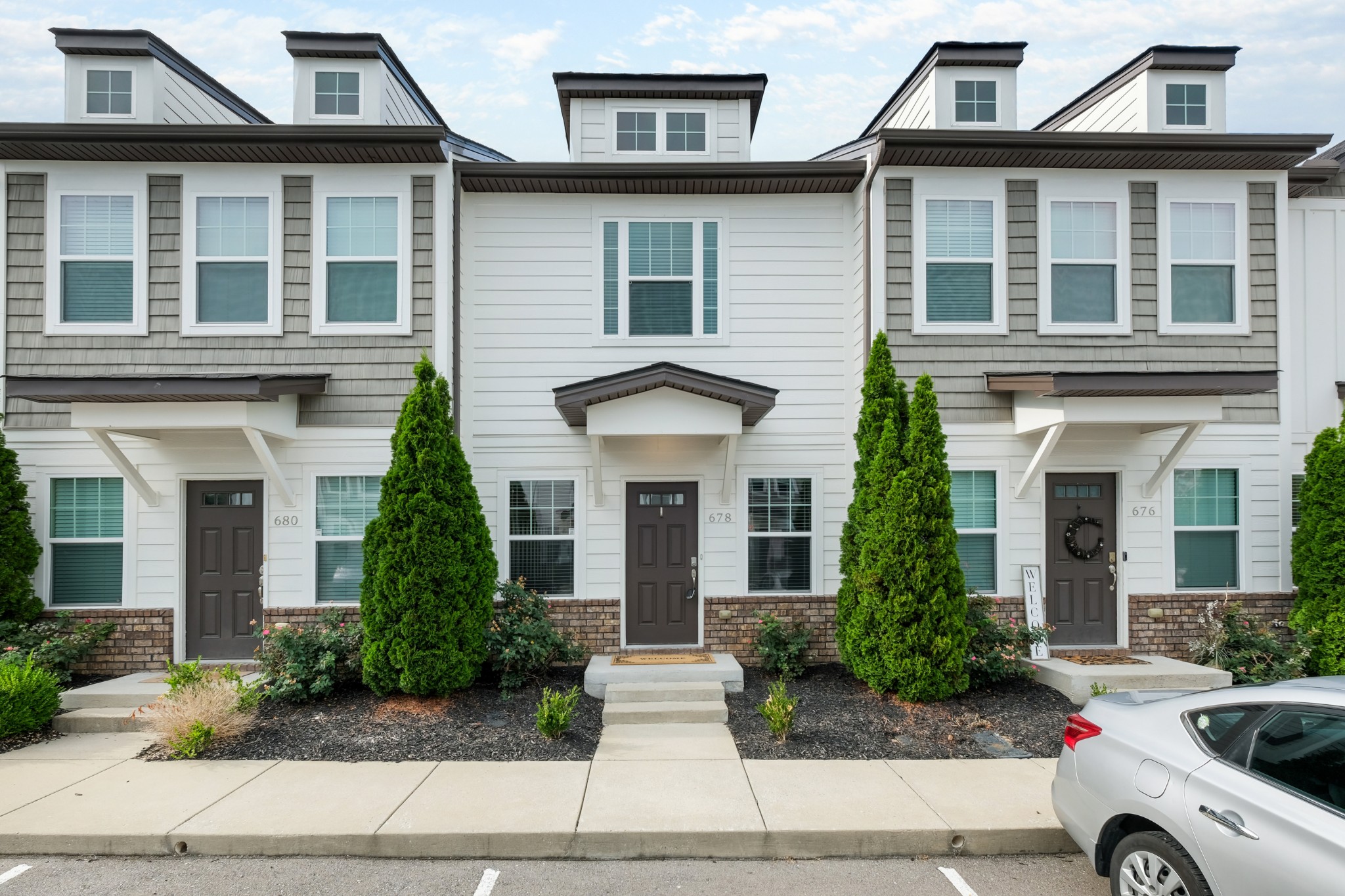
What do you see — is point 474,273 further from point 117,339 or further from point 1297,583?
point 1297,583

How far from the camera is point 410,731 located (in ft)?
20.9

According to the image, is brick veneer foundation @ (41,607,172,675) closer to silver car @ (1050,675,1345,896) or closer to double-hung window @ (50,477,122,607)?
double-hung window @ (50,477,122,607)

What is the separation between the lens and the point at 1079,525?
8422mm

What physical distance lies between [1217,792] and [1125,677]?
4653mm

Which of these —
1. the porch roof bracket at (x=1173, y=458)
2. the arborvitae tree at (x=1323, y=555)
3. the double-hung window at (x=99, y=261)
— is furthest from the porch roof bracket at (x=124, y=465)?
the arborvitae tree at (x=1323, y=555)

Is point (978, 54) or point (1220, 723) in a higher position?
point (978, 54)

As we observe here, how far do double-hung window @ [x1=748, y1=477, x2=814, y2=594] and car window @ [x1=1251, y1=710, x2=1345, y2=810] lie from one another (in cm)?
545

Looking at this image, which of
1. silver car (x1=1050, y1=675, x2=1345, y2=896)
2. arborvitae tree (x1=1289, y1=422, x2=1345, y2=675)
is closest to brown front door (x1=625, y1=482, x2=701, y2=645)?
silver car (x1=1050, y1=675, x2=1345, y2=896)

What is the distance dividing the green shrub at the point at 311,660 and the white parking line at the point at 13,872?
93.2 inches

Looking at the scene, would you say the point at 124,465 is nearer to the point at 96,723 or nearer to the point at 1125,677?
the point at 96,723

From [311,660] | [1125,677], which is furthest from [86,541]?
[1125,677]

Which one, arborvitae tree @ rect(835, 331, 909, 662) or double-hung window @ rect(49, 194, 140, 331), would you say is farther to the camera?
double-hung window @ rect(49, 194, 140, 331)

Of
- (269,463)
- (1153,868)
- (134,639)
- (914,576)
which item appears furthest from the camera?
(134,639)

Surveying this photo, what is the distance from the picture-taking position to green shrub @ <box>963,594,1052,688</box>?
7.38 metres
